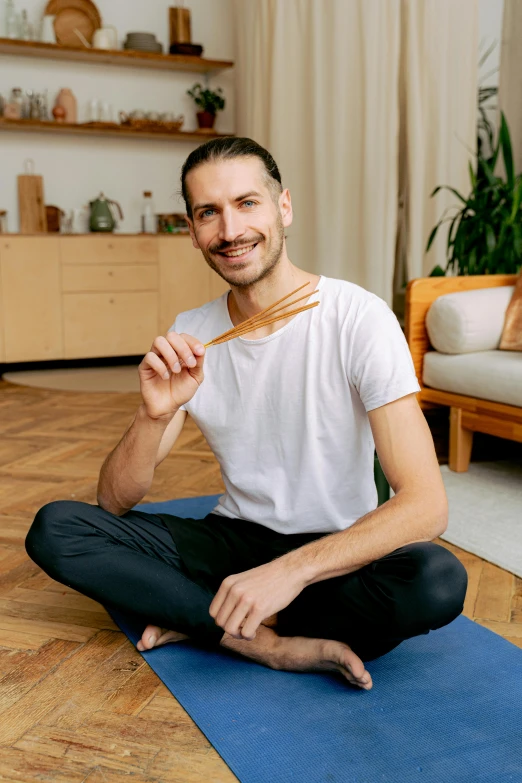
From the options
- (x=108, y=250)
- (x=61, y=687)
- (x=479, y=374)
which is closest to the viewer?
(x=61, y=687)

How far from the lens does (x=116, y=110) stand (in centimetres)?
583

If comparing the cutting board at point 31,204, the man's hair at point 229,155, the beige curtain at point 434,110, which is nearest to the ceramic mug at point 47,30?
the cutting board at point 31,204

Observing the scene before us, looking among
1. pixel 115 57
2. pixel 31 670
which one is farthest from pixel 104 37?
pixel 31 670

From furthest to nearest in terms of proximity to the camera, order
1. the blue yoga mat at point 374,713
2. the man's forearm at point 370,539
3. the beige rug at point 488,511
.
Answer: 1. the beige rug at point 488,511
2. the man's forearm at point 370,539
3. the blue yoga mat at point 374,713

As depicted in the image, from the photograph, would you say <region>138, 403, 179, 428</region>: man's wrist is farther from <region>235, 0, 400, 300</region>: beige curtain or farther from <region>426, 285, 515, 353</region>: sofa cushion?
<region>235, 0, 400, 300</region>: beige curtain

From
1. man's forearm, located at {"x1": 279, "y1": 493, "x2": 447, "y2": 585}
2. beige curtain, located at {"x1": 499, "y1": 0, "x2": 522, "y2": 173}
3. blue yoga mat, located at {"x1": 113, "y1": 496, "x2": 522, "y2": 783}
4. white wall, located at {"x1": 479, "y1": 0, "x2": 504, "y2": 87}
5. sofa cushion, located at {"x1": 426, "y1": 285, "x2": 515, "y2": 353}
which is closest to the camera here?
blue yoga mat, located at {"x1": 113, "y1": 496, "x2": 522, "y2": 783}

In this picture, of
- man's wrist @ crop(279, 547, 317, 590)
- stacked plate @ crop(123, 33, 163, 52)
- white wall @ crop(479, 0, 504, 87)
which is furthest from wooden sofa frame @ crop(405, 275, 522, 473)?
stacked plate @ crop(123, 33, 163, 52)

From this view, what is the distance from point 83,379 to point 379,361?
3906 mm

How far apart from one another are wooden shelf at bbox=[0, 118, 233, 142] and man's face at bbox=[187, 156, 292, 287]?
14.1ft

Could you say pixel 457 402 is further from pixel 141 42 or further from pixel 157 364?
pixel 141 42

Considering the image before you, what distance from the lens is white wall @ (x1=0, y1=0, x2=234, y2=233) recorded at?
559 centimetres

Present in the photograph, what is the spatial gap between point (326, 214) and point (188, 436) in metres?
1.67

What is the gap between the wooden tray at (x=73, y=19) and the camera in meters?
5.46

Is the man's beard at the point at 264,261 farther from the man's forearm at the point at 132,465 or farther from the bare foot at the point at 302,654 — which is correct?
the bare foot at the point at 302,654
